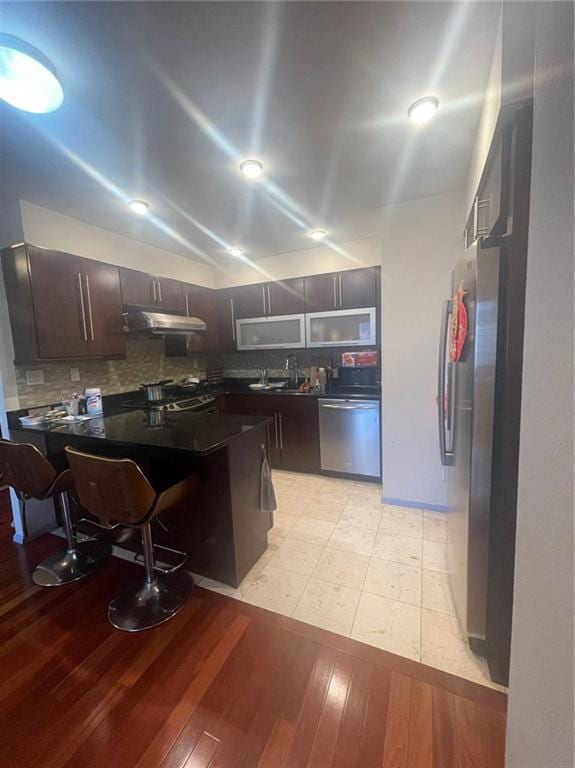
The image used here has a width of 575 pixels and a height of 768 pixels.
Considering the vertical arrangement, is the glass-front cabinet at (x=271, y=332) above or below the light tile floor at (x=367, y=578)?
above

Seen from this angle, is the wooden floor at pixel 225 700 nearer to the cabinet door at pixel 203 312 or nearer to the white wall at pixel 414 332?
the white wall at pixel 414 332

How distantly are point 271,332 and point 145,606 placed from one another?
2714mm

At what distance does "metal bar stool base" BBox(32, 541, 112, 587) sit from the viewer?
184cm

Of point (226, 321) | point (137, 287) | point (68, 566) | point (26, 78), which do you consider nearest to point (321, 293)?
point (226, 321)

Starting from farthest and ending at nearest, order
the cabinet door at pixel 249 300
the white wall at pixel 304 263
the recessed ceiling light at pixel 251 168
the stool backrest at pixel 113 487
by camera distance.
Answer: the cabinet door at pixel 249 300
the white wall at pixel 304 263
the recessed ceiling light at pixel 251 168
the stool backrest at pixel 113 487

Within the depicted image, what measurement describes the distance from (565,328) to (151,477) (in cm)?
198

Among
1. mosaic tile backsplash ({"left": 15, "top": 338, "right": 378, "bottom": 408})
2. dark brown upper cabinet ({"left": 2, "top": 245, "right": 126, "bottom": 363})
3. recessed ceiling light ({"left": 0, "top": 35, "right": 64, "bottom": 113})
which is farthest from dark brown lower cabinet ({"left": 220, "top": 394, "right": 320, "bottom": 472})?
recessed ceiling light ({"left": 0, "top": 35, "right": 64, "bottom": 113})

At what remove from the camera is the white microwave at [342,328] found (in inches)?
121

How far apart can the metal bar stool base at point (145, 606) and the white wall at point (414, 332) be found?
5.92 feet

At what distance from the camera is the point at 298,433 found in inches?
128

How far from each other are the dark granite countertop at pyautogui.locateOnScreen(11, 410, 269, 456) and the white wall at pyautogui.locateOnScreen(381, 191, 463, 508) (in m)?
1.26

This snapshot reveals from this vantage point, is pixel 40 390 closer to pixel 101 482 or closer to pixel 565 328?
pixel 101 482

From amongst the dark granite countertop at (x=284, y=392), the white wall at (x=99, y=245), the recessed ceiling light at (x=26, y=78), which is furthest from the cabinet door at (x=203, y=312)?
the recessed ceiling light at (x=26, y=78)

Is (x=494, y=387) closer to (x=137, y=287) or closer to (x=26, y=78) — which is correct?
(x=26, y=78)
